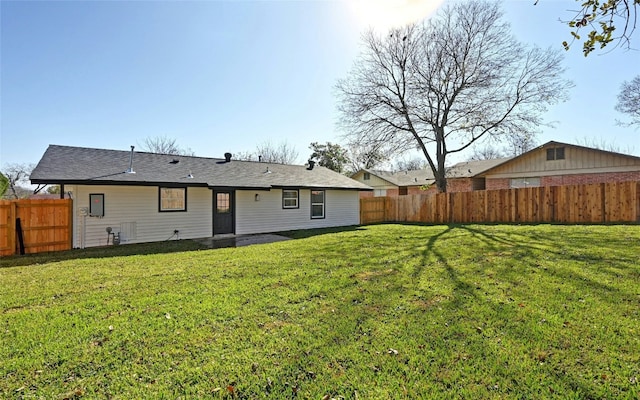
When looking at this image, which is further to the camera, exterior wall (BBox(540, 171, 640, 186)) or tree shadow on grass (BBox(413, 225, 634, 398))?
exterior wall (BBox(540, 171, 640, 186))

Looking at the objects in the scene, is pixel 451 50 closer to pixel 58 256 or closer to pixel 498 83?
pixel 498 83

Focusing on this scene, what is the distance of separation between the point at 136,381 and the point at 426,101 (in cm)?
1956

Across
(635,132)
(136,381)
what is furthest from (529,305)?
(635,132)

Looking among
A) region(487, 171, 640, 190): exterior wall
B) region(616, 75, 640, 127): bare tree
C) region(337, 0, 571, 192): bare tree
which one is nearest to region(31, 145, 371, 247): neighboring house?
region(337, 0, 571, 192): bare tree

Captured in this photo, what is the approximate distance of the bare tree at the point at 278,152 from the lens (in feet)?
130

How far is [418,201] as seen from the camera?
17641 mm

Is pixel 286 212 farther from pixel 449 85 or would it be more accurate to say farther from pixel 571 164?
pixel 571 164

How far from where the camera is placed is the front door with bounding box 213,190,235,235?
12531 millimetres

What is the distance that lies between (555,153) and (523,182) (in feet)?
7.96

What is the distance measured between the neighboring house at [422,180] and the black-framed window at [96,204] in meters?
18.4

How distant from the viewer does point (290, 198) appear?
14.5 metres

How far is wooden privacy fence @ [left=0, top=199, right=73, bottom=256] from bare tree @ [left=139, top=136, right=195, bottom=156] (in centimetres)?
2839

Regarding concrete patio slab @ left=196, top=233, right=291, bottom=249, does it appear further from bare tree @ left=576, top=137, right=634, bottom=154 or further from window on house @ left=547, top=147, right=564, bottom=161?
bare tree @ left=576, top=137, right=634, bottom=154

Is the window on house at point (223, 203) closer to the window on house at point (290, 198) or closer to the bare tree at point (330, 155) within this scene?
the window on house at point (290, 198)
